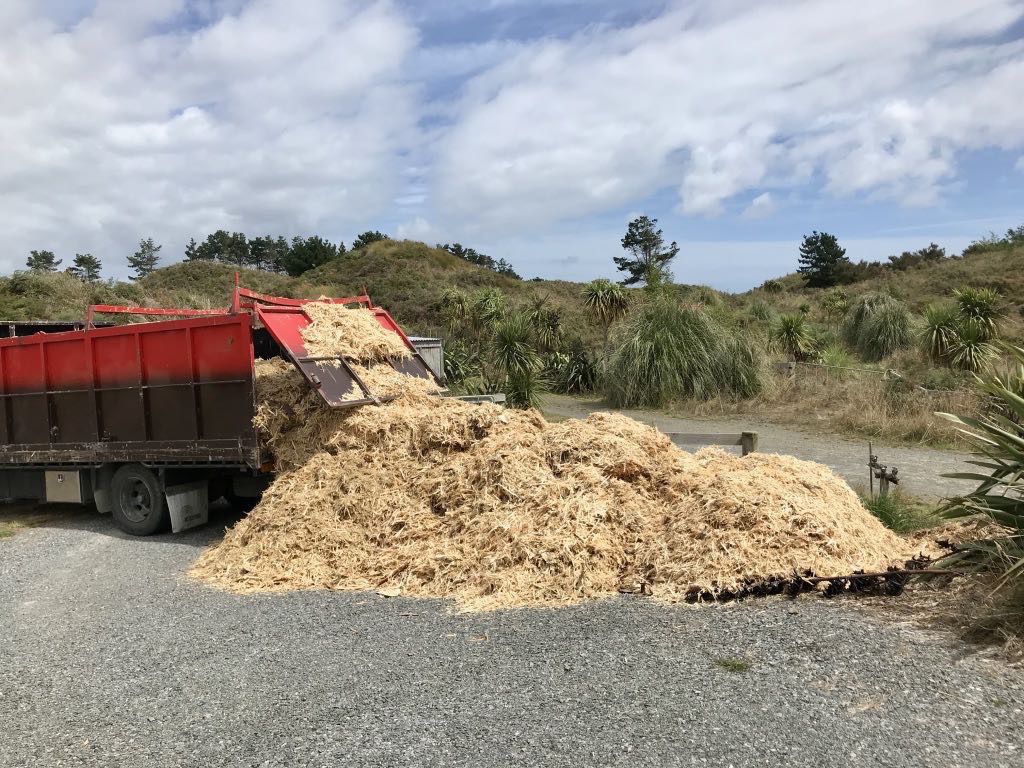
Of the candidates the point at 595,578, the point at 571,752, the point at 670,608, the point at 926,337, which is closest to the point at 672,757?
the point at 571,752

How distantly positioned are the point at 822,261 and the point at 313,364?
6206 cm

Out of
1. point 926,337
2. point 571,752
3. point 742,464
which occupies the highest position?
point 926,337

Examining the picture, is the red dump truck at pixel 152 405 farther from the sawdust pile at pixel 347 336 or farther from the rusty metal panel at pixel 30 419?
the sawdust pile at pixel 347 336

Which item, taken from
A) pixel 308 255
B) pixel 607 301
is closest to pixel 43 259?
pixel 308 255

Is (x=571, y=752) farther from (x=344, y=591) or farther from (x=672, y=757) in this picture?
(x=344, y=591)

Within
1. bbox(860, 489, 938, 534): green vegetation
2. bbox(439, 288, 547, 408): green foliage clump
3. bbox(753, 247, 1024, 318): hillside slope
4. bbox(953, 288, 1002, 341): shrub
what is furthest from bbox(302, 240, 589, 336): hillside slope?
bbox(860, 489, 938, 534): green vegetation

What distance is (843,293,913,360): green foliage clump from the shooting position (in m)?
27.0

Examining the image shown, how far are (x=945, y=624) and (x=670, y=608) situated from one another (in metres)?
1.69

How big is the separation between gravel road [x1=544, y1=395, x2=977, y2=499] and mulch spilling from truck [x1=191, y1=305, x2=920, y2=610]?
2994 mm

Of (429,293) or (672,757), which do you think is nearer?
(672,757)

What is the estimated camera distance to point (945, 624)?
4.80m

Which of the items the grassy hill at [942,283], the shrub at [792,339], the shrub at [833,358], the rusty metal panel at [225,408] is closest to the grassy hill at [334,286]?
the shrub at [792,339]

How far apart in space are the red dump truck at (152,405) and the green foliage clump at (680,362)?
1170cm

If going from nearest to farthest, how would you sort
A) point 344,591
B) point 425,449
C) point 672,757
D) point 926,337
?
1. point 672,757
2. point 344,591
3. point 425,449
4. point 926,337
